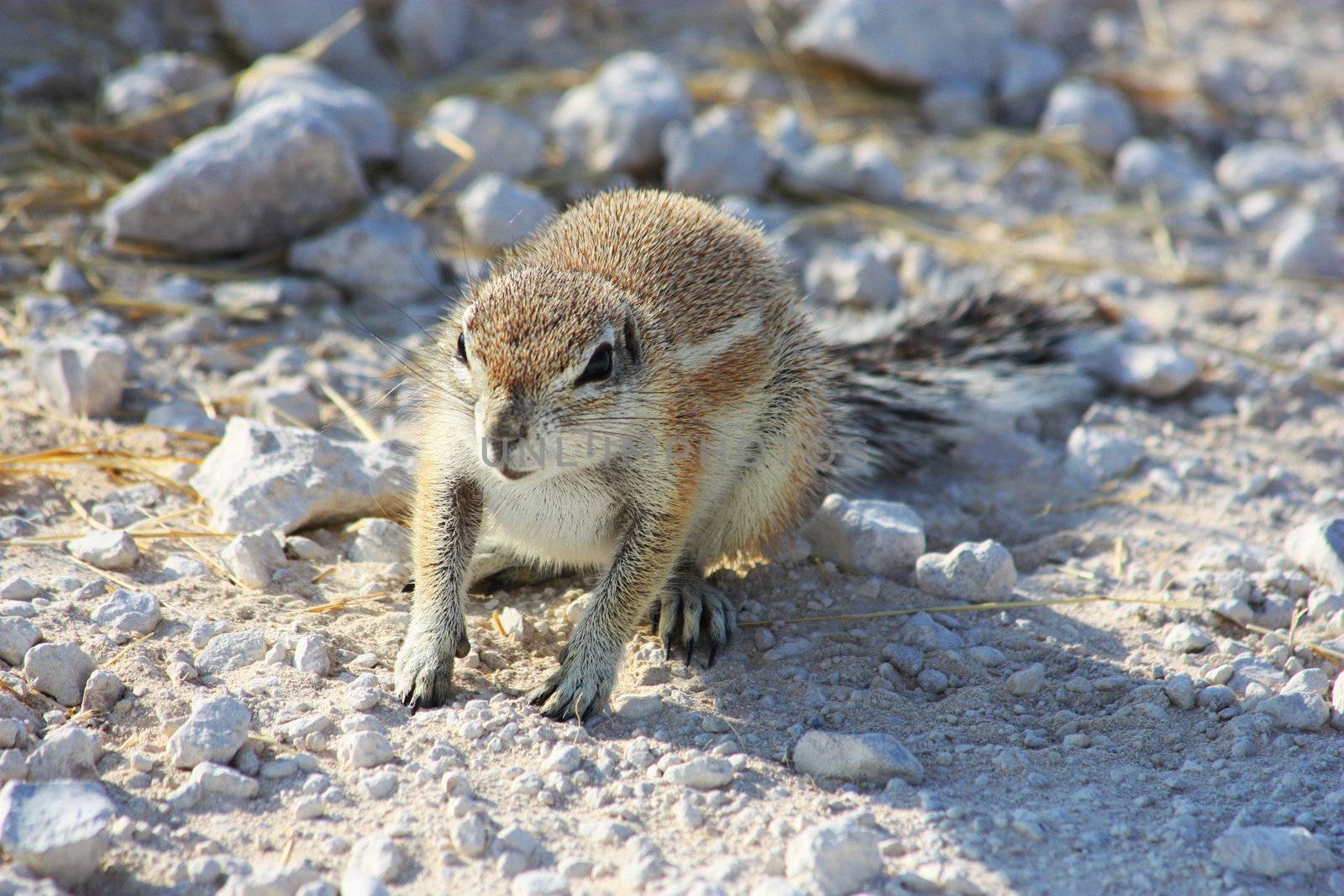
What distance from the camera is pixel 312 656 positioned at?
279cm

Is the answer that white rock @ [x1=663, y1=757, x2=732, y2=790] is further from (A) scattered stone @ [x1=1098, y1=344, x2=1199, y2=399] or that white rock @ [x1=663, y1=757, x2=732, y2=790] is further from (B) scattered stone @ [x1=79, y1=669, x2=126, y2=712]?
(A) scattered stone @ [x1=1098, y1=344, x2=1199, y2=399]

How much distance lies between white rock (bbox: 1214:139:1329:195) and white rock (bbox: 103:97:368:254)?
4.39m

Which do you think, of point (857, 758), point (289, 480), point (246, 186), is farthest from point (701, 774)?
point (246, 186)

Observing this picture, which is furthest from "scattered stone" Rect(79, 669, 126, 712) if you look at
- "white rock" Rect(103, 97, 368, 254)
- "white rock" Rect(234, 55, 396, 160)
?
"white rock" Rect(234, 55, 396, 160)

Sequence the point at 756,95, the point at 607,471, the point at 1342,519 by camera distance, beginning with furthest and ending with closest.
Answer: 1. the point at 756,95
2. the point at 1342,519
3. the point at 607,471

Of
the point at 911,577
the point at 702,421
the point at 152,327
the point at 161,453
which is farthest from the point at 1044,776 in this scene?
the point at 152,327

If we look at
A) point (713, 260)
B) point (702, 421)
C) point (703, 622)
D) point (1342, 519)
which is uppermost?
point (713, 260)

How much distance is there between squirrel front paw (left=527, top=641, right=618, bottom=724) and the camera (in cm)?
277

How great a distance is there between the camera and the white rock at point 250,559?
3129mm

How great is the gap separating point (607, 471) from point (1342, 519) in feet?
7.16

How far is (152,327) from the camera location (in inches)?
173

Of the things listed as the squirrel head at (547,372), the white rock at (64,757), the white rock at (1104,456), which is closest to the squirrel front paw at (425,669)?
the squirrel head at (547,372)

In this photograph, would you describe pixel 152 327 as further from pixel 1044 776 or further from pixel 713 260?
pixel 1044 776

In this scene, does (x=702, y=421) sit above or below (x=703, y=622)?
above
